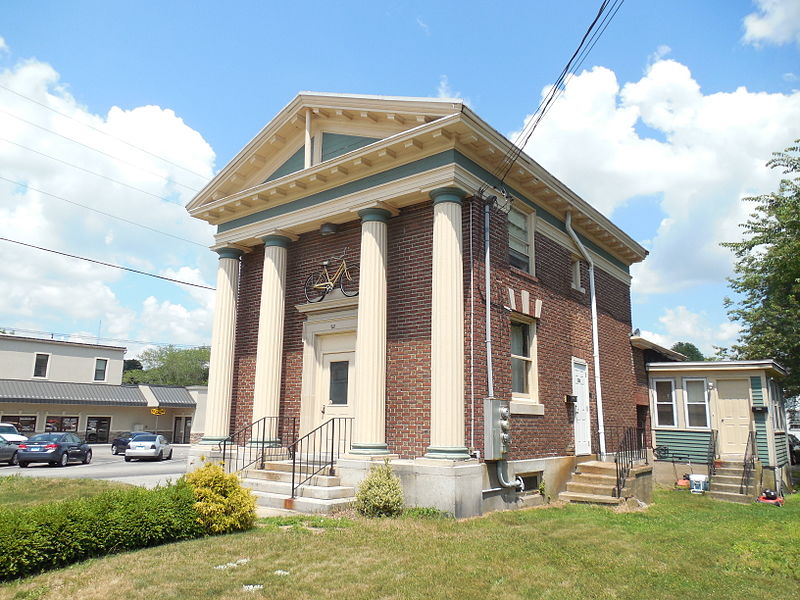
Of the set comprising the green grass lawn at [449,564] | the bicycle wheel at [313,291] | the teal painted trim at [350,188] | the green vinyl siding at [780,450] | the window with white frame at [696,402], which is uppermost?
the teal painted trim at [350,188]

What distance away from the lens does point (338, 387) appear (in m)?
13.0

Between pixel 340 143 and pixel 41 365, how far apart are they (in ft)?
122

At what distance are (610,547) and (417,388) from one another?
4.28 meters

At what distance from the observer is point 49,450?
75.0 feet

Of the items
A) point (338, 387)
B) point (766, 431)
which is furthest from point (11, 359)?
point (766, 431)

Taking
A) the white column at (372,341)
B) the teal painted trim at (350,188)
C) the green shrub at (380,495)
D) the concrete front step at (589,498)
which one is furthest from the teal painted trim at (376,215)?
the concrete front step at (589,498)

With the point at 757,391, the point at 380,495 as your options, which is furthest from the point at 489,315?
the point at 757,391

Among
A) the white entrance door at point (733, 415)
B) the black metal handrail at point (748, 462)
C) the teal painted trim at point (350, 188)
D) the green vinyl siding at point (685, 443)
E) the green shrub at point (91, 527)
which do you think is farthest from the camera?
the green vinyl siding at point (685, 443)

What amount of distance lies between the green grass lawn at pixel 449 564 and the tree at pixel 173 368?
71404 mm

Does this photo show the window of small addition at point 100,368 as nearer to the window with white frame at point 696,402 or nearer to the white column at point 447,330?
the window with white frame at point 696,402

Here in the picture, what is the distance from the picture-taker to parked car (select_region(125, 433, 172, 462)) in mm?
27844

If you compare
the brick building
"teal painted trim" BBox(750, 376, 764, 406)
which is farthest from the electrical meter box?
"teal painted trim" BBox(750, 376, 764, 406)

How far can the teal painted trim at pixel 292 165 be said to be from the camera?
14.1 meters

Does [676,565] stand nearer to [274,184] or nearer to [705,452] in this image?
[274,184]
